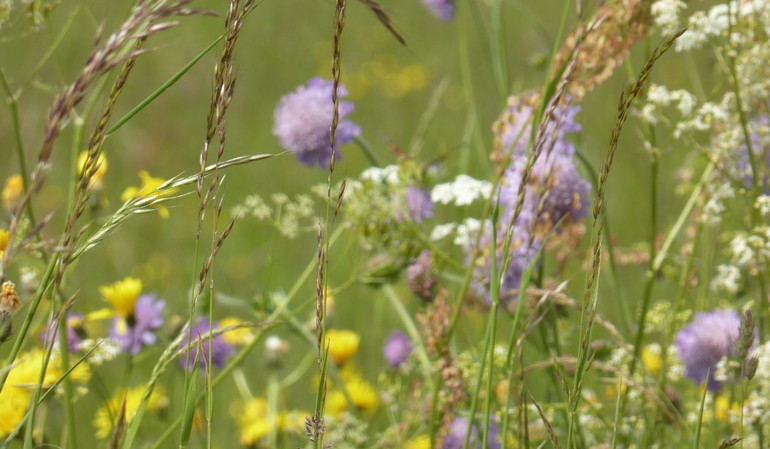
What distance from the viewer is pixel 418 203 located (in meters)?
1.84

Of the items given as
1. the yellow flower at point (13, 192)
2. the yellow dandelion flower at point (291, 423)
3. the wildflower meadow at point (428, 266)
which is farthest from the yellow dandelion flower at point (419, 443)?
the yellow flower at point (13, 192)

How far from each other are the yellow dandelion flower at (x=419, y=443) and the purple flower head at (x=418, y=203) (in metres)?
0.39

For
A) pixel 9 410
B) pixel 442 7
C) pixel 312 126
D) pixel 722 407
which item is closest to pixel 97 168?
pixel 9 410

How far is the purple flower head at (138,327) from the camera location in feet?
6.04

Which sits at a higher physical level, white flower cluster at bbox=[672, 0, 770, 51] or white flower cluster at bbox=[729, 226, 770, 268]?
white flower cluster at bbox=[672, 0, 770, 51]

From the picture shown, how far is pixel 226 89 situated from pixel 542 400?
1073mm

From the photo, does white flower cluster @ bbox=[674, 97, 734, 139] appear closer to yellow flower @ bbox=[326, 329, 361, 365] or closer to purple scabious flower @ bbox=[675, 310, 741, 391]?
purple scabious flower @ bbox=[675, 310, 741, 391]

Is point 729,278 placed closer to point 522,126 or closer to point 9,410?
point 522,126

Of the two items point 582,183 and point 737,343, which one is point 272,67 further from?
point 737,343

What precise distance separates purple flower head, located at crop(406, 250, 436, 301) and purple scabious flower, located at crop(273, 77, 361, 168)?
238 mm


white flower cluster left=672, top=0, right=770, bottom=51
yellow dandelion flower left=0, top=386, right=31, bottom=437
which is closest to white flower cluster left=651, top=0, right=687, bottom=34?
white flower cluster left=672, top=0, right=770, bottom=51

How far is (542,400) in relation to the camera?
182cm

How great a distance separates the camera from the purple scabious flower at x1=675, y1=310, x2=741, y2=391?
64.7 inches

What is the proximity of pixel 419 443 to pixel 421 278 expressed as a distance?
0.30 meters
